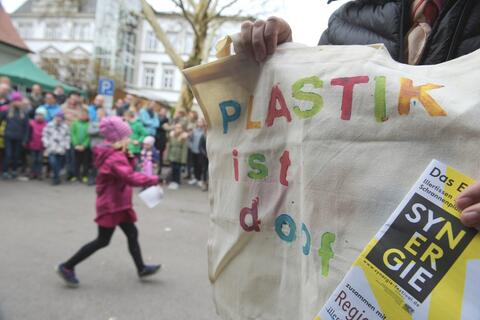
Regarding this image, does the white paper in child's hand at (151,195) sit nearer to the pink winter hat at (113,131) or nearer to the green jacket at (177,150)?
the pink winter hat at (113,131)

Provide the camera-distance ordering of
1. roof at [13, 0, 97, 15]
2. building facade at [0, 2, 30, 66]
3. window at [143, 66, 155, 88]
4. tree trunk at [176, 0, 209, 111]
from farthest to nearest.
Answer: window at [143, 66, 155, 88] → roof at [13, 0, 97, 15] → building facade at [0, 2, 30, 66] → tree trunk at [176, 0, 209, 111]

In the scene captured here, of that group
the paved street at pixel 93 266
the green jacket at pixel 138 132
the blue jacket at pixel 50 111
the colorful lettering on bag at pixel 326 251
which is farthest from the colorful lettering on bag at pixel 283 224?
the blue jacket at pixel 50 111

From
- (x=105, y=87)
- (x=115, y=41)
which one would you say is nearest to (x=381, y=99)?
(x=105, y=87)

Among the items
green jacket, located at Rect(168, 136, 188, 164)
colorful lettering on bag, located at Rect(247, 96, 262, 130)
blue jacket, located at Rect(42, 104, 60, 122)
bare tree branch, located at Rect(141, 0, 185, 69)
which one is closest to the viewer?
colorful lettering on bag, located at Rect(247, 96, 262, 130)

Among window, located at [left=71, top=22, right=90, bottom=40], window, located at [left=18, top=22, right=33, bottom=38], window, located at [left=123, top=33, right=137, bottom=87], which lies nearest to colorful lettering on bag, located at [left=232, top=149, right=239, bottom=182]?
window, located at [left=123, top=33, right=137, bottom=87]

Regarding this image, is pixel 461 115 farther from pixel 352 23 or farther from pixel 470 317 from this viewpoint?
pixel 352 23

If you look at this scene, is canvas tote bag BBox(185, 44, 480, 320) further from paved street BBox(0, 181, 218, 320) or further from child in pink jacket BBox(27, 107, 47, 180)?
child in pink jacket BBox(27, 107, 47, 180)

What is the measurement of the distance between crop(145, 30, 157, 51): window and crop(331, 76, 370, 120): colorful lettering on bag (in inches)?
1920

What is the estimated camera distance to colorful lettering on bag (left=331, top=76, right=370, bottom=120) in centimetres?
109

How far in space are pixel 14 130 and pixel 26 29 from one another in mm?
47697

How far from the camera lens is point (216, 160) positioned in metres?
1.45

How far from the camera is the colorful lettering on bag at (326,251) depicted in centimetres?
109

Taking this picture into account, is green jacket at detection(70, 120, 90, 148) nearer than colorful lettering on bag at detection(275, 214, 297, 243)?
No

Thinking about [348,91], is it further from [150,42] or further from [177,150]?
[150,42]
